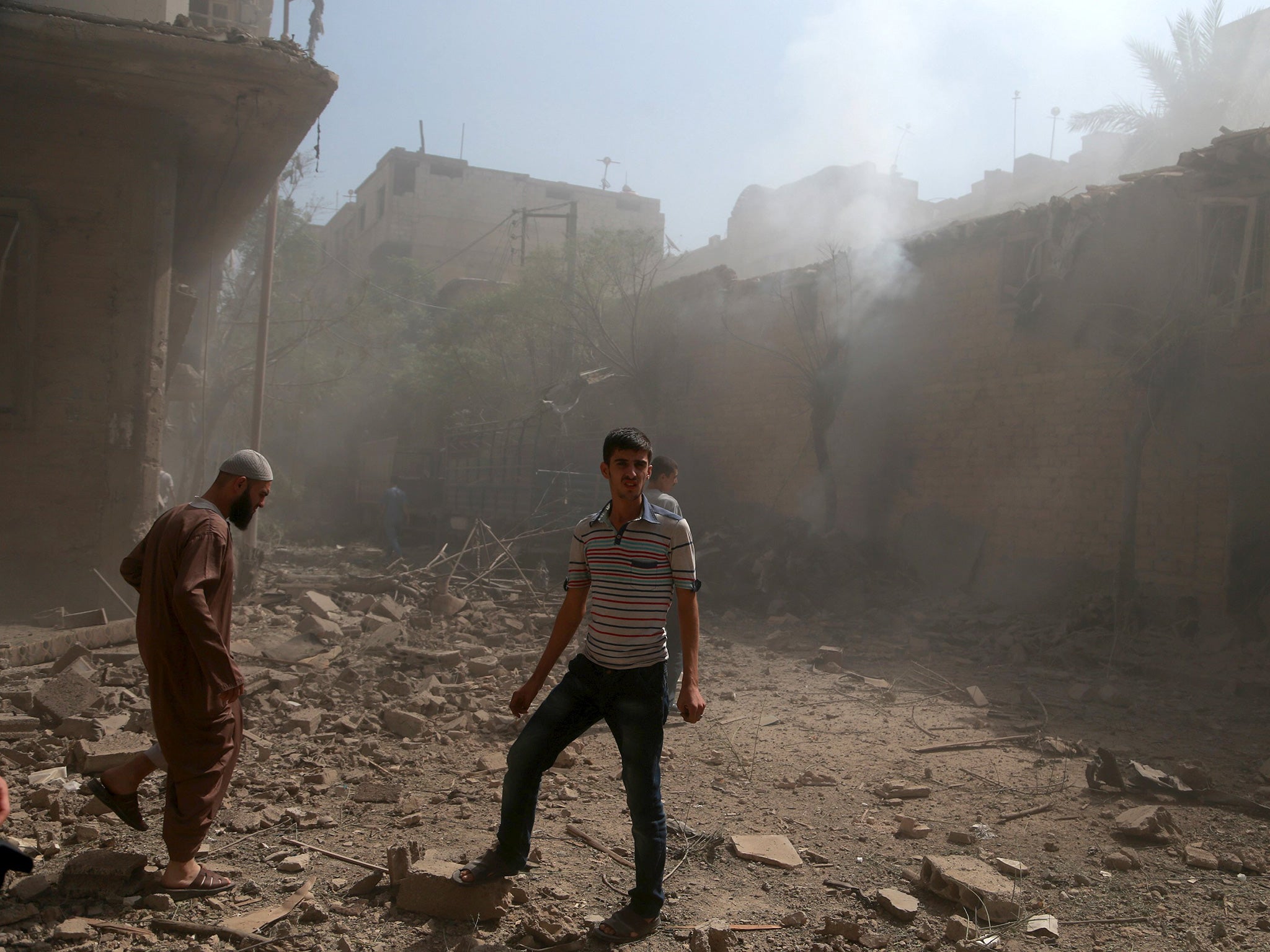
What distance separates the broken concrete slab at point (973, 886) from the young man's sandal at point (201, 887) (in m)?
2.58

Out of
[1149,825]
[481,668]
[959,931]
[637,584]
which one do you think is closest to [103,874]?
[637,584]

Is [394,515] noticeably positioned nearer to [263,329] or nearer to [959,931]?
[263,329]

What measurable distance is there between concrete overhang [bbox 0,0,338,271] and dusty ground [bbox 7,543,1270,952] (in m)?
4.35

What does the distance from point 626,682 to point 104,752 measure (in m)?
2.84

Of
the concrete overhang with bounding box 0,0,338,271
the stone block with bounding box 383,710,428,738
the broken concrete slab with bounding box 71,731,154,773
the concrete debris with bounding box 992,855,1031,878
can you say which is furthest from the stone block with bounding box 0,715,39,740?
the concrete debris with bounding box 992,855,1031,878

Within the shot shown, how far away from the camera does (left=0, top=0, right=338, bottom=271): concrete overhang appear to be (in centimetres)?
629

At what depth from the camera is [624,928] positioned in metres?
2.93

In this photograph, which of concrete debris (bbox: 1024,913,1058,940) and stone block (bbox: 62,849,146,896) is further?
concrete debris (bbox: 1024,913,1058,940)

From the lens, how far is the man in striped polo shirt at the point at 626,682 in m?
2.93

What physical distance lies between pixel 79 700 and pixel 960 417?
32.9 feet

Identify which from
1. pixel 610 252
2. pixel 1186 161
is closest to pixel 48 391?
pixel 1186 161

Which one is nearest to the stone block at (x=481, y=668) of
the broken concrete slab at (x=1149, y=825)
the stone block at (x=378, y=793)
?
the stone block at (x=378, y=793)

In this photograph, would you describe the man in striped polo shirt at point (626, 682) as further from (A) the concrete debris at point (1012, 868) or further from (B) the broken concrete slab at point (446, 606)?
(B) the broken concrete slab at point (446, 606)

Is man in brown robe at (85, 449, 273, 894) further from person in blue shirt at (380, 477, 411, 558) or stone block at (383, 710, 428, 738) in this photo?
person in blue shirt at (380, 477, 411, 558)
